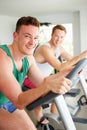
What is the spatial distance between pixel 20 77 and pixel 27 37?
0.29 metres

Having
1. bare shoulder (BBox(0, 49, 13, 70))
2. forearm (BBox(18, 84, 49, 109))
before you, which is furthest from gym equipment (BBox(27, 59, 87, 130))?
bare shoulder (BBox(0, 49, 13, 70))

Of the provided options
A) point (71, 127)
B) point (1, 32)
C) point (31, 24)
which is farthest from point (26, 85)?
point (1, 32)

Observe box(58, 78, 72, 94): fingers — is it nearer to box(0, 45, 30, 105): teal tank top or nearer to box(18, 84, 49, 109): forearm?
box(18, 84, 49, 109): forearm

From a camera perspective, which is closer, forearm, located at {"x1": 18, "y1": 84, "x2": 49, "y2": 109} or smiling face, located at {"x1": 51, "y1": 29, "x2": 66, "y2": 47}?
forearm, located at {"x1": 18, "y1": 84, "x2": 49, "y2": 109}

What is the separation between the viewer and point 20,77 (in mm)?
1469

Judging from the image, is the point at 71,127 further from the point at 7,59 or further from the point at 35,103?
the point at 7,59

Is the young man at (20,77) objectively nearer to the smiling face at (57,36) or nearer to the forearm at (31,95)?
the forearm at (31,95)

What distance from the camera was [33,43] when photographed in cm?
134

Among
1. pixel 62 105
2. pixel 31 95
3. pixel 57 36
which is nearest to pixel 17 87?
pixel 31 95

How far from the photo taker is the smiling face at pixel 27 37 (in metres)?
1.33

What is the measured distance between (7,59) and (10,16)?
7708mm

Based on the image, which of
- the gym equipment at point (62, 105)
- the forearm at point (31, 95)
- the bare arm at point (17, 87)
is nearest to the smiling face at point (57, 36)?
the gym equipment at point (62, 105)

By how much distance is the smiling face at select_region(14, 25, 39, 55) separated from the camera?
1335 mm

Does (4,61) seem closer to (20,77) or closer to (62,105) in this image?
(20,77)
